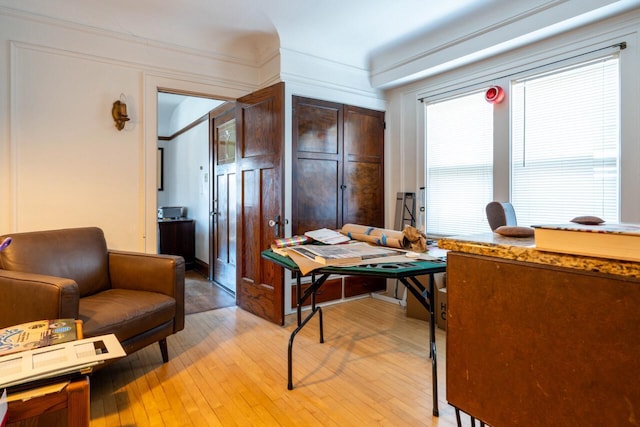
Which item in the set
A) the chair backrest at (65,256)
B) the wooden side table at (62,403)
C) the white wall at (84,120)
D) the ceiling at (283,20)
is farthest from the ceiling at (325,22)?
the wooden side table at (62,403)

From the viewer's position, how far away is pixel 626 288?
58 centimetres

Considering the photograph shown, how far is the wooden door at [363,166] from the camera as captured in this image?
12.2 ft

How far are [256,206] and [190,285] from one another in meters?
1.77

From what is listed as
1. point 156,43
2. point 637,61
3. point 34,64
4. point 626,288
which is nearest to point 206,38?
point 156,43

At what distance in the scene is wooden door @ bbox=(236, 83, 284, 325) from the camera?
312 cm

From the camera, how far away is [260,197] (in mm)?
3309

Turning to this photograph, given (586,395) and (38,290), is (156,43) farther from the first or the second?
(586,395)

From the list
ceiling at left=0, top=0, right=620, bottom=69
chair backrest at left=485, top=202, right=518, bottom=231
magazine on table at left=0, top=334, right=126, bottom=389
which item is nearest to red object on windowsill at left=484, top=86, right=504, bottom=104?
ceiling at left=0, top=0, right=620, bottom=69

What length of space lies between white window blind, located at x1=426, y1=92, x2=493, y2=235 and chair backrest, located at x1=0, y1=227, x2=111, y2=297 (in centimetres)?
296

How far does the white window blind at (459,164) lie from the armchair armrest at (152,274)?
98.2 inches

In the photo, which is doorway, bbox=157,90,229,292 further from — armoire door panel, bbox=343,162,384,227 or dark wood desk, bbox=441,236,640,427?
dark wood desk, bbox=441,236,640,427

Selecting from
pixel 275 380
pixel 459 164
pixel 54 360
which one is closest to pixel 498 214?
pixel 459 164

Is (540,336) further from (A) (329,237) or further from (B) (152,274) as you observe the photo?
(B) (152,274)

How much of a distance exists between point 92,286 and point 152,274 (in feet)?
1.34
